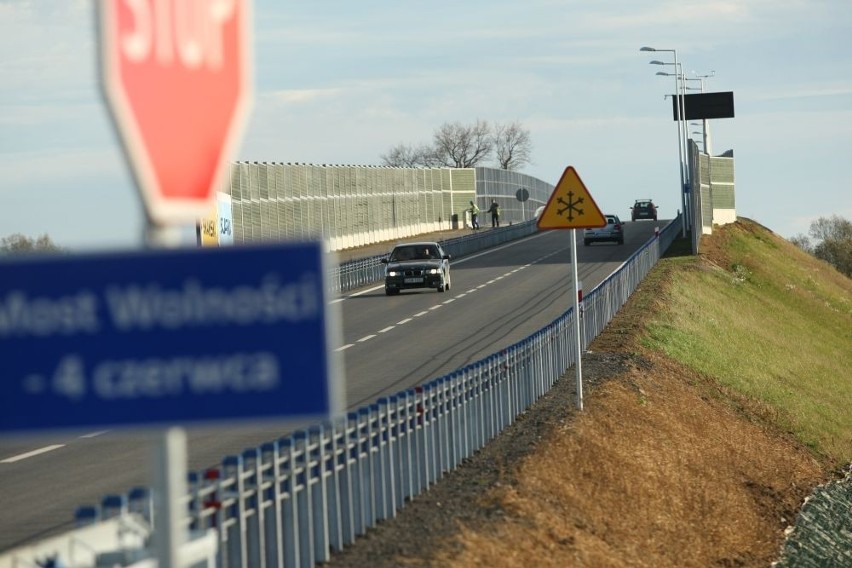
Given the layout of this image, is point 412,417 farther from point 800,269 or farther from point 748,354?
point 800,269

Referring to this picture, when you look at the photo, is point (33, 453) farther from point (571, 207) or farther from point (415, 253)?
point (415, 253)

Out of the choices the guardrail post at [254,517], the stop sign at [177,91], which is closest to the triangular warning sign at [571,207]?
the guardrail post at [254,517]

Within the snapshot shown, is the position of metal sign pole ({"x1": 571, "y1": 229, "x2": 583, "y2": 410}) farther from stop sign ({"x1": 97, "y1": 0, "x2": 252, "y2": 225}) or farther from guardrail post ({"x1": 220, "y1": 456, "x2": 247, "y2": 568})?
stop sign ({"x1": 97, "y1": 0, "x2": 252, "y2": 225})

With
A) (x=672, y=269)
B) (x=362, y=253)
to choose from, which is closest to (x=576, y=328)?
(x=672, y=269)

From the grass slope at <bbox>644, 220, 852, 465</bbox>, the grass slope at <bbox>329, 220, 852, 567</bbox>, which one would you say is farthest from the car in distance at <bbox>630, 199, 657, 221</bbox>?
the grass slope at <bbox>329, 220, 852, 567</bbox>

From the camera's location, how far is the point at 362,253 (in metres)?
71.1

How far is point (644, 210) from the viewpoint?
4828 inches

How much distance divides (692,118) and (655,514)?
10048 centimetres

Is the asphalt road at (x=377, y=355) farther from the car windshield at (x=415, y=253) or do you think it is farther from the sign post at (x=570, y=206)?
the sign post at (x=570, y=206)

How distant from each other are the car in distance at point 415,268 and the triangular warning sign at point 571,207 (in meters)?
27.5

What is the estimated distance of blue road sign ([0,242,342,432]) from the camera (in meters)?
4.39

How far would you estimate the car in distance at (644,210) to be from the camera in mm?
122188

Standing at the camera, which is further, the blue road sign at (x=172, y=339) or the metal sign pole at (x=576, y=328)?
the metal sign pole at (x=576, y=328)

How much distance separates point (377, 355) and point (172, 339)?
27.8m
